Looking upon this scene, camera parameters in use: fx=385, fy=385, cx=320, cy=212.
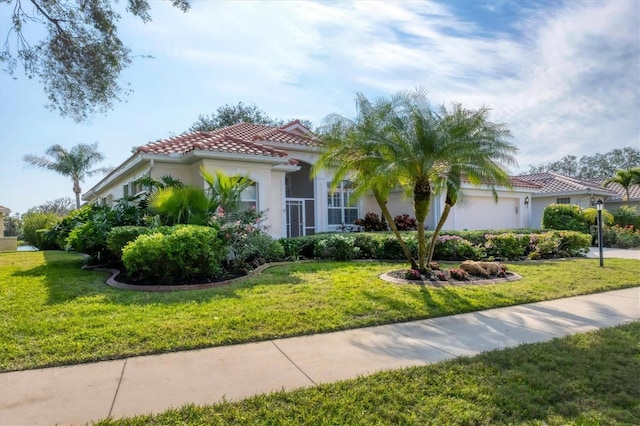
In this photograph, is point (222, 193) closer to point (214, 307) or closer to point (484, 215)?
point (214, 307)

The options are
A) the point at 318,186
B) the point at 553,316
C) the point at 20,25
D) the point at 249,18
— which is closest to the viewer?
the point at 553,316

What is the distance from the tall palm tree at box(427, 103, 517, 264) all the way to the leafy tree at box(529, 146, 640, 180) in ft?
187

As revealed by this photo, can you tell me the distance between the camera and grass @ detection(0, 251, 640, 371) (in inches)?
200

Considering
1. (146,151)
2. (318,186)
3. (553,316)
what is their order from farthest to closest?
1. (318,186)
2. (146,151)
3. (553,316)

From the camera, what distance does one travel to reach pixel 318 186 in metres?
18.9

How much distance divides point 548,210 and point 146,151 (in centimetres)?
2157

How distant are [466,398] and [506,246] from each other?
38.0ft

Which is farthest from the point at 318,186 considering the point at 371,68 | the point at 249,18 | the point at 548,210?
the point at 548,210

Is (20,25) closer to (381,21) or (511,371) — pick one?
(381,21)

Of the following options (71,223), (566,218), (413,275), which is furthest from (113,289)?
(566,218)

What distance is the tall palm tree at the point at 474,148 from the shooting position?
9438 millimetres

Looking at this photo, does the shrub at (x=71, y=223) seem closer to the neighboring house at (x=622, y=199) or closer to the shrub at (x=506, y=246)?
the shrub at (x=506, y=246)

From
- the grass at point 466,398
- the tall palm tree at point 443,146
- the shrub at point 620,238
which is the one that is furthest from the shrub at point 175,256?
the shrub at point 620,238

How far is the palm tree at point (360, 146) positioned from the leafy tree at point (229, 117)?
29637 mm
